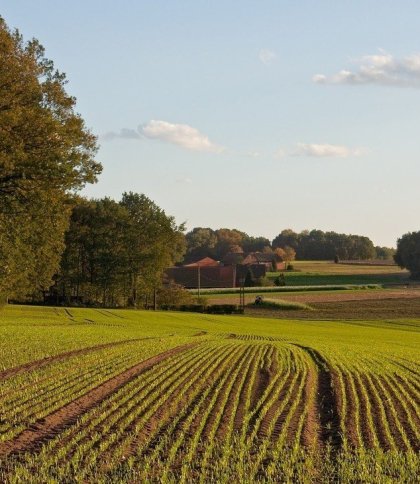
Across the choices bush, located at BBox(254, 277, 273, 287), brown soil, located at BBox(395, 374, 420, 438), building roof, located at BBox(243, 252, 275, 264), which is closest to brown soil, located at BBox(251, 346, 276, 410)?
brown soil, located at BBox(395, 374, 420, 438)

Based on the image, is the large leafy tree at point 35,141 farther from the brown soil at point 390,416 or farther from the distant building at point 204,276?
the distant building at point 204,276

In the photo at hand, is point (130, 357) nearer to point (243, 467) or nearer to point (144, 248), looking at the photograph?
A: point (243, 467)

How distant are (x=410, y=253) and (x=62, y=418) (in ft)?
546

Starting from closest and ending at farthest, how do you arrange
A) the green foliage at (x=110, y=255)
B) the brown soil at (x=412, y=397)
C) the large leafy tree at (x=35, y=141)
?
the brown soil at (x=412, y=397), the large leafy tree at (x=35, y=141), the green foliage at (x=110, y=255)

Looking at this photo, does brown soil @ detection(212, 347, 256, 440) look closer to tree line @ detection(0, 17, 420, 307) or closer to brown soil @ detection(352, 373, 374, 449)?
brown soil @ detection(352, 373, 374, 449)

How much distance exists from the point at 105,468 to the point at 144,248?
85.4m

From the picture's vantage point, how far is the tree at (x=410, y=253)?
167875mm

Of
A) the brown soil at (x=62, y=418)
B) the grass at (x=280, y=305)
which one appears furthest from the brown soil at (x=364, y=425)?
the grass at (x=280, y=305)

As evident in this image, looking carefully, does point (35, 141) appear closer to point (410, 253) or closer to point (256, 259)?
point (410, 253)

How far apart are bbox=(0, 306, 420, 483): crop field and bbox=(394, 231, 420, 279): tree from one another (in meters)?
151

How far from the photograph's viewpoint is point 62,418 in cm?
1366

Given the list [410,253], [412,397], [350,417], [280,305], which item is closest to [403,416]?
[350,417]

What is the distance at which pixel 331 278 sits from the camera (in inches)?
6639

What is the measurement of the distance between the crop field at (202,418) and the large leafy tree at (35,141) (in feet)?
34.3
